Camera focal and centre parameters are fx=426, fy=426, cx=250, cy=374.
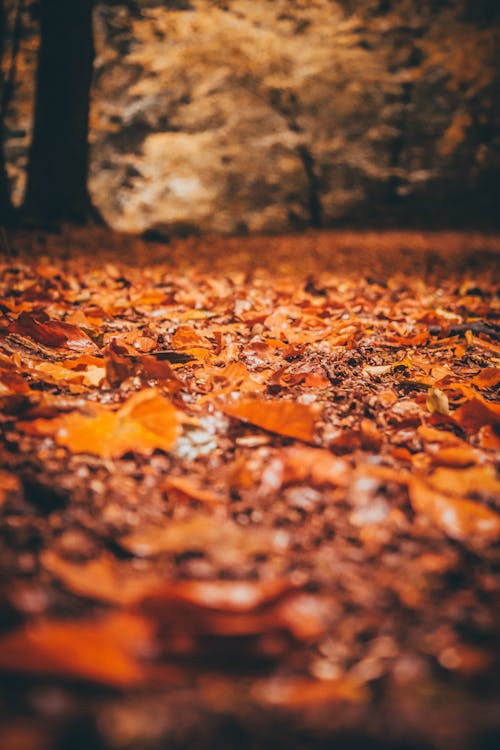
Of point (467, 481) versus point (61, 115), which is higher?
point (61, 115)

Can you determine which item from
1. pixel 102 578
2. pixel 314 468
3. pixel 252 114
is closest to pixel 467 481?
pixel 314 468

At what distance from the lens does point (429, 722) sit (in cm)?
45

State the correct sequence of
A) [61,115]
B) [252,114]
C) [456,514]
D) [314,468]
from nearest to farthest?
1. [456,514]
2. [314,468]
3. [61,115]
4. [252,114]

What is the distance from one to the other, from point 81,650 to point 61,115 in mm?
4344

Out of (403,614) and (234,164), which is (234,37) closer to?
(234,164)

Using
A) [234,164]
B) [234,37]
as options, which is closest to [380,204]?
[234,164]

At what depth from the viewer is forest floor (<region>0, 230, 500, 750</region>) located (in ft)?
1.48

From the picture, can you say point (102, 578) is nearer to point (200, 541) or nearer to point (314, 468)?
point (200, 541)

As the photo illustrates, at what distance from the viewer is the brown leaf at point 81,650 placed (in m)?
0.46

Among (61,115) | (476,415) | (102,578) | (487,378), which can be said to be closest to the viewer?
Answer: (102,578)

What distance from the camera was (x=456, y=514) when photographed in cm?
76

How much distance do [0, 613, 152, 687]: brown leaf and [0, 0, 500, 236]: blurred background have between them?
3725 millimetres

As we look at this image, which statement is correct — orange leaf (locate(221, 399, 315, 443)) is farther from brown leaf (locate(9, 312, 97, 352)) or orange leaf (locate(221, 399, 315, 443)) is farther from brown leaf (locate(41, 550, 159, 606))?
brown leaf (locate(9, 312, 97, 352))

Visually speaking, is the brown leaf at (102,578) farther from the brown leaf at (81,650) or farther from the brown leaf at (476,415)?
the brown leaf at (476,415)
